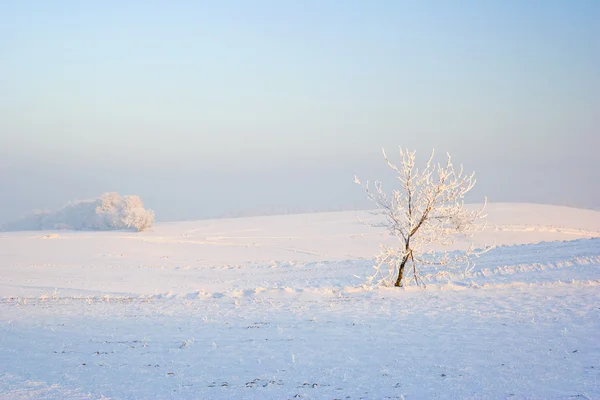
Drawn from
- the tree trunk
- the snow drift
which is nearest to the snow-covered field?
the tree trunk

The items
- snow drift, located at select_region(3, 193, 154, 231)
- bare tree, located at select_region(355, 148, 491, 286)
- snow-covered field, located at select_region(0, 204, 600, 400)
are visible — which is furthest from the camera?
snow drift, located at select_region(3, 193, 154, 231)

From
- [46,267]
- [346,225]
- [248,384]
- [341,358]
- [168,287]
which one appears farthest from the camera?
[346,225]

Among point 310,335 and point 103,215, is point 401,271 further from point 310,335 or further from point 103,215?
point 103,215

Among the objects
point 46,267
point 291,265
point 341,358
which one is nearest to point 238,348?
point 341,358

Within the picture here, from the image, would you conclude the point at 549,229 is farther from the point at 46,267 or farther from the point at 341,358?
the point at 341,358

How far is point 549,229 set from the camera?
134ft

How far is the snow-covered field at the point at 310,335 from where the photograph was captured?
714 cm

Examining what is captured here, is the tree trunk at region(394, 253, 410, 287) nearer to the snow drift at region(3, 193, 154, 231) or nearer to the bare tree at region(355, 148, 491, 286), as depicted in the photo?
the bare tree at region(355, 148, 491, 286)

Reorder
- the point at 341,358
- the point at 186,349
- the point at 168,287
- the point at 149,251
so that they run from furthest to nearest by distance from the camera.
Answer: the point at 149,251, the point at 168,287, the point at 186,349, the point at 341,358

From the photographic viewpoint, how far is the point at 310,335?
10.1m

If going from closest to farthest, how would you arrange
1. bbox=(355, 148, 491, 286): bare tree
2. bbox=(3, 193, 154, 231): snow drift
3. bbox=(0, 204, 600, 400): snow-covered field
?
bbox=(0, 204, 600, 400): snow-covered field
bbox=(355, 148, 491, 286): bare tree
bbox=(3, 193, 154, 231): snow drift

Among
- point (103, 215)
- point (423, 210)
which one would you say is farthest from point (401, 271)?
point (103, 215)

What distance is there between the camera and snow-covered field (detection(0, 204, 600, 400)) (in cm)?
714

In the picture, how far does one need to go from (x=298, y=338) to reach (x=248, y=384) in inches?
104
